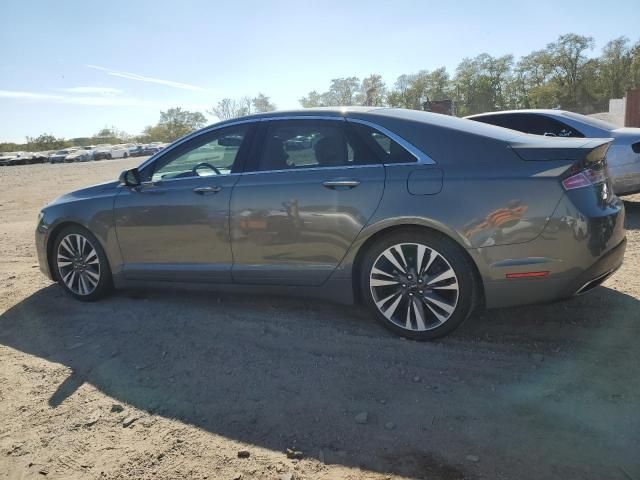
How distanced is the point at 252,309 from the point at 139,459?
1967 millimetres

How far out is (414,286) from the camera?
3.61m

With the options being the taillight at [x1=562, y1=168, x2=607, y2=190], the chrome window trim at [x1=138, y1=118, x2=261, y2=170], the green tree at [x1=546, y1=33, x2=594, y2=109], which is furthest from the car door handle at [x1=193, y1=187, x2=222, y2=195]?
the green tree at [x1=546, y1=33, x2=594, y2=109]

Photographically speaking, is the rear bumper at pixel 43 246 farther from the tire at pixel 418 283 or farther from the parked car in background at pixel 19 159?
the parked car in background at pixel 19 159

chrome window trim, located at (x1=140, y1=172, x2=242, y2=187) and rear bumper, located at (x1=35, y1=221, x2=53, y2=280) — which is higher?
chrome window trim, located at (x1=140, y1=172, x2=242, y2=187)

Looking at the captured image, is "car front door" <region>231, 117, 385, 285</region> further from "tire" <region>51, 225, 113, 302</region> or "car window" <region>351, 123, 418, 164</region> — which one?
"tire" <region>51, 225, 113, 302</region>

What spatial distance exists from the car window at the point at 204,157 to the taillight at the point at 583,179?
8.10 ft

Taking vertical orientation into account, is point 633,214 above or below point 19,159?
below

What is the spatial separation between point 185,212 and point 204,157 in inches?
20.8

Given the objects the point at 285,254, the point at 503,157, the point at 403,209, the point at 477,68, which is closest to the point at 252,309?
the point at 285,254

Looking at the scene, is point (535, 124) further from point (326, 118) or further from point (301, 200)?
point (301, 200)

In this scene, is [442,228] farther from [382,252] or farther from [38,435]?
[38,435]

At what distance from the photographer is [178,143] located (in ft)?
14.9

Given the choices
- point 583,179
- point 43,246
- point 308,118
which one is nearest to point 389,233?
point 308,118

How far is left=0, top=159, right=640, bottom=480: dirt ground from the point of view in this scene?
2.52 meters
